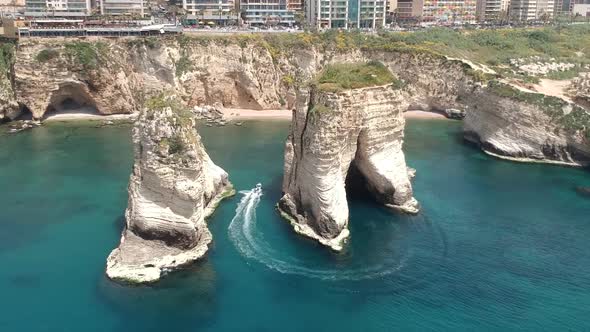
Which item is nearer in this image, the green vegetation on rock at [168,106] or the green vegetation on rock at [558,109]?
the green vegetation on rock at [168,106]

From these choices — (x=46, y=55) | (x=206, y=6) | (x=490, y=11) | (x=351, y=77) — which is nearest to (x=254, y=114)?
(x=46, y=55)

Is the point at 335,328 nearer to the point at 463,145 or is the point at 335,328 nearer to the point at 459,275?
the point at 459,275

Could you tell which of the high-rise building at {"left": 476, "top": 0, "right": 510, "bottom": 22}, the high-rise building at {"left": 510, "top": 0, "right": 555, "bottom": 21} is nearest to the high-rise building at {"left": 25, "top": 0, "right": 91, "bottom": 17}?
the high-rise building at {"left": 476, "top": 0, "right": 510, "bottom": 22}

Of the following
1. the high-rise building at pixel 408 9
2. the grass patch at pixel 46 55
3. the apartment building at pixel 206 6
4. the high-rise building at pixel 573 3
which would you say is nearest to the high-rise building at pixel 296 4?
the apartment building at pixel 206 6

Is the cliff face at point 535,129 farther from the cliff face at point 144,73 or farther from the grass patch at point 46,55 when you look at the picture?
the grass patch at point 46,55

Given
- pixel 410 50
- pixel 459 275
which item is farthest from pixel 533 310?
pixel 410 50

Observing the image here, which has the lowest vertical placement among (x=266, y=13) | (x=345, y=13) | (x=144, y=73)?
(x=144, y=73)

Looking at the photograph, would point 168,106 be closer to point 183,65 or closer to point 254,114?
point 254,114
